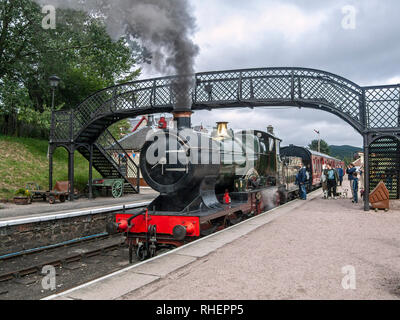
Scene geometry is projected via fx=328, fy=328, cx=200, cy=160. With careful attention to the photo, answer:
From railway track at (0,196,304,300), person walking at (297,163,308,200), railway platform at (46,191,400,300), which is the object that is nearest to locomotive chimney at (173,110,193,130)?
railway platform at (46,191,400,300)

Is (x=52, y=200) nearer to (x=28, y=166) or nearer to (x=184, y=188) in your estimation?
→ (x=28, y=166)

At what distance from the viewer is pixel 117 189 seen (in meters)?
15.3

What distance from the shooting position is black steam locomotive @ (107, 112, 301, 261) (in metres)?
6.30

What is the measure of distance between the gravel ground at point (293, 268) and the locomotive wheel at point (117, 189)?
29.7ft

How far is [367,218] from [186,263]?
22.1 feet

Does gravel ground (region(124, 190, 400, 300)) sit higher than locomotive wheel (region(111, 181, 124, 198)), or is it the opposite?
locomotive wheel (region(111, 181, 124, 198))

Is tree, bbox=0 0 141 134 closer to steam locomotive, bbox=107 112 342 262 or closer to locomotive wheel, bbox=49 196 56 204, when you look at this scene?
locomotive wheel, bbox=49 196 56 204

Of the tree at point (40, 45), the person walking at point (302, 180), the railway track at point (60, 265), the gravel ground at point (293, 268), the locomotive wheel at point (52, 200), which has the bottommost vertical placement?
the railway track at point (60, 265)

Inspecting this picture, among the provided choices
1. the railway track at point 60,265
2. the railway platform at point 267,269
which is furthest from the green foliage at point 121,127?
the railway platform at point 267,269

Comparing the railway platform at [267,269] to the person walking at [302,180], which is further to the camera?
the person walking at [302,180]

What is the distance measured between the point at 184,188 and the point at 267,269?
110 inches

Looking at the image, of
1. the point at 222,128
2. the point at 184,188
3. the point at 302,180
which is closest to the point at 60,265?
the point at 184,188

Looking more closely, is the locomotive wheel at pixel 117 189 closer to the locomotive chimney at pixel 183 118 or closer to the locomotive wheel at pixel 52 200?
the locomotive wheel at pixel 52 200

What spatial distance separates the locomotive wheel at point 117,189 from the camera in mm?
14938
